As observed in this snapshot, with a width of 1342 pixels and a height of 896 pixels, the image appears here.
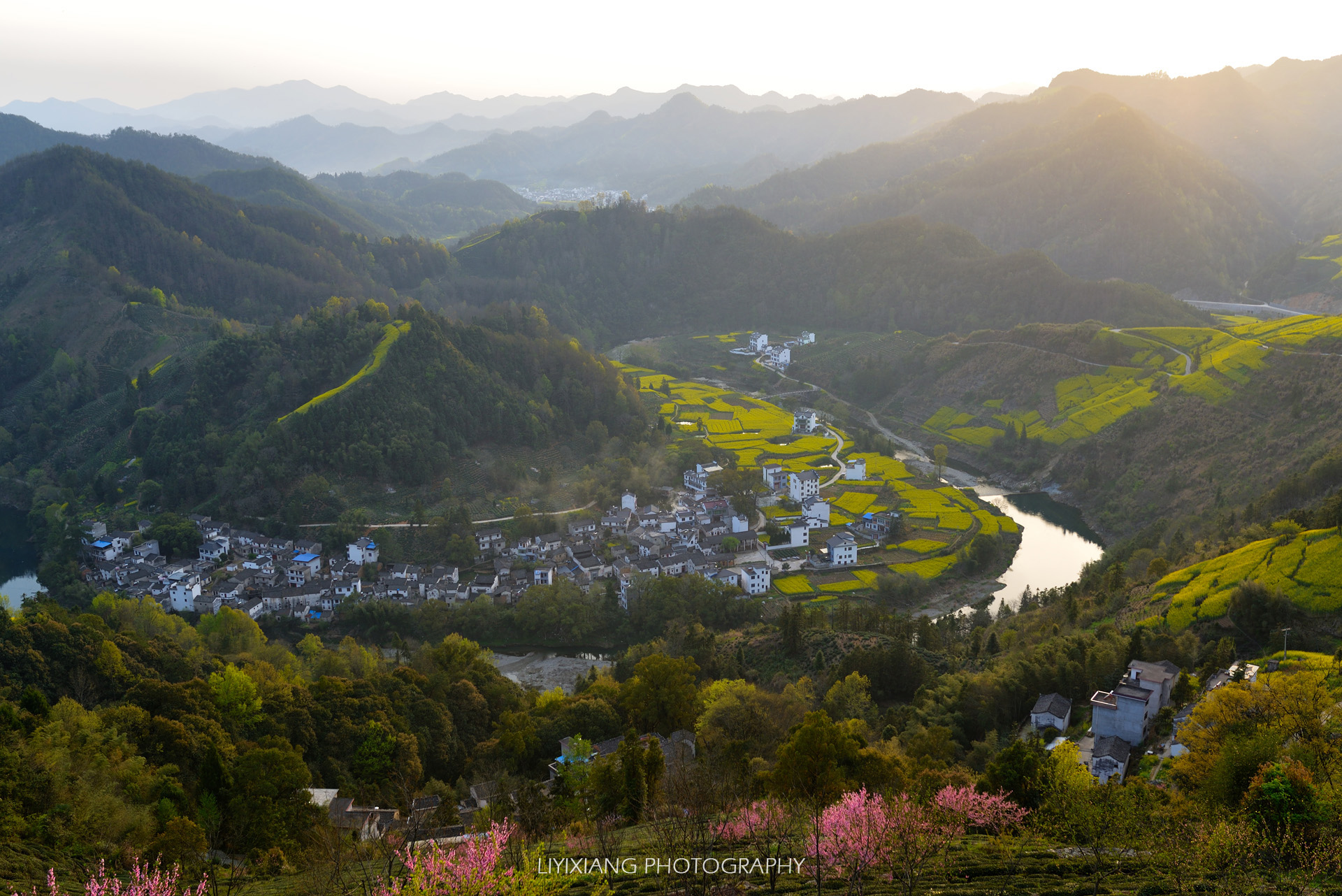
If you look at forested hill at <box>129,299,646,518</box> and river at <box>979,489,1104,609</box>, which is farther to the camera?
forested hill at <box>129,299,646,518</box>

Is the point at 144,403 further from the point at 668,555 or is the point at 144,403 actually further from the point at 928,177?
the point at 928,177

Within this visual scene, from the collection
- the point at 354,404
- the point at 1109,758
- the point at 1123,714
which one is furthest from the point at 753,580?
the point at 354,404

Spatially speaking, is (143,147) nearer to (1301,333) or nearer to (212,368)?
(212,368)

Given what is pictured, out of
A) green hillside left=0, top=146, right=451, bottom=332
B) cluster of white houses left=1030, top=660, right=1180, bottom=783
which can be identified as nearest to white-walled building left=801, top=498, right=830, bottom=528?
cluster of white houses left=1030, top=660, right=1180, bottom=783

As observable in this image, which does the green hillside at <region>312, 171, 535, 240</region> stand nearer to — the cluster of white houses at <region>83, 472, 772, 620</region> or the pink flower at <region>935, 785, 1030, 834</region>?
the cluster of white houses at <region>83, 472, 772, 620</region>

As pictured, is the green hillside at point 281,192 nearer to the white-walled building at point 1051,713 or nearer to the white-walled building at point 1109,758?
the white-walled building at point 1051,713

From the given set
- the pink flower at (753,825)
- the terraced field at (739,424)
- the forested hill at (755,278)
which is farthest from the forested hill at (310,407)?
the pink flower at (753,825)
